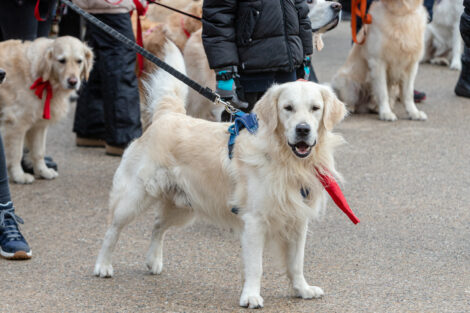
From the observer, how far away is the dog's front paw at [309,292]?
347 cm

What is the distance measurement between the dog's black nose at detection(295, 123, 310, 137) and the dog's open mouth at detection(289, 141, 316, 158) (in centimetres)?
5

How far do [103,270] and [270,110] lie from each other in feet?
4.28

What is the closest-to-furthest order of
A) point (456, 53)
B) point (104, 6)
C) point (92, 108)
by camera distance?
point (104, 6), point (92, 108), point (456, 53)

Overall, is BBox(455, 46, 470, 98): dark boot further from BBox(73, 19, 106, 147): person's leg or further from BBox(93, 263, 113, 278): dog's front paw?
BBox(93, 263, 113, 278): dog's front paw

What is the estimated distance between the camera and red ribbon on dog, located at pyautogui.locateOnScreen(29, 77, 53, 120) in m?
5.61

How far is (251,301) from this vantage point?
10.8 ft

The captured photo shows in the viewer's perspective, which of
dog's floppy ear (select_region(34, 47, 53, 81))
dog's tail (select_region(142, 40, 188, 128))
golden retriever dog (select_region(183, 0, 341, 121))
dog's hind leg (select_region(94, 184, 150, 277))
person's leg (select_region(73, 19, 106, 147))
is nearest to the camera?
dog's hind leg (select_region(94, 184, 150, 277))

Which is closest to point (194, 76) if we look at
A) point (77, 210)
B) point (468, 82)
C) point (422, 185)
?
point (77, 210)

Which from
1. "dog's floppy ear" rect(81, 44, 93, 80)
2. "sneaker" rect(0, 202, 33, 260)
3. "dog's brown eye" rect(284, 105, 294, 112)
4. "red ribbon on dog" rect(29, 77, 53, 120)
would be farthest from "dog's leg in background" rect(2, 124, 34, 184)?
"dog's brown eye" rect(284, 105, 294, 112)

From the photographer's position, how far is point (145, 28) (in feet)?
23.1

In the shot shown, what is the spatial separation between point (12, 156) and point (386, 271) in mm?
3272

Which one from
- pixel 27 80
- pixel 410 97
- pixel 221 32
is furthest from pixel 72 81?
pixel 410 97

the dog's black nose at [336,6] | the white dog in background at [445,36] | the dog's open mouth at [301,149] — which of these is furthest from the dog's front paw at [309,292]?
the white dog in background at [445,36]

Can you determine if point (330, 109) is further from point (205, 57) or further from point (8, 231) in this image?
point (205, 57)
